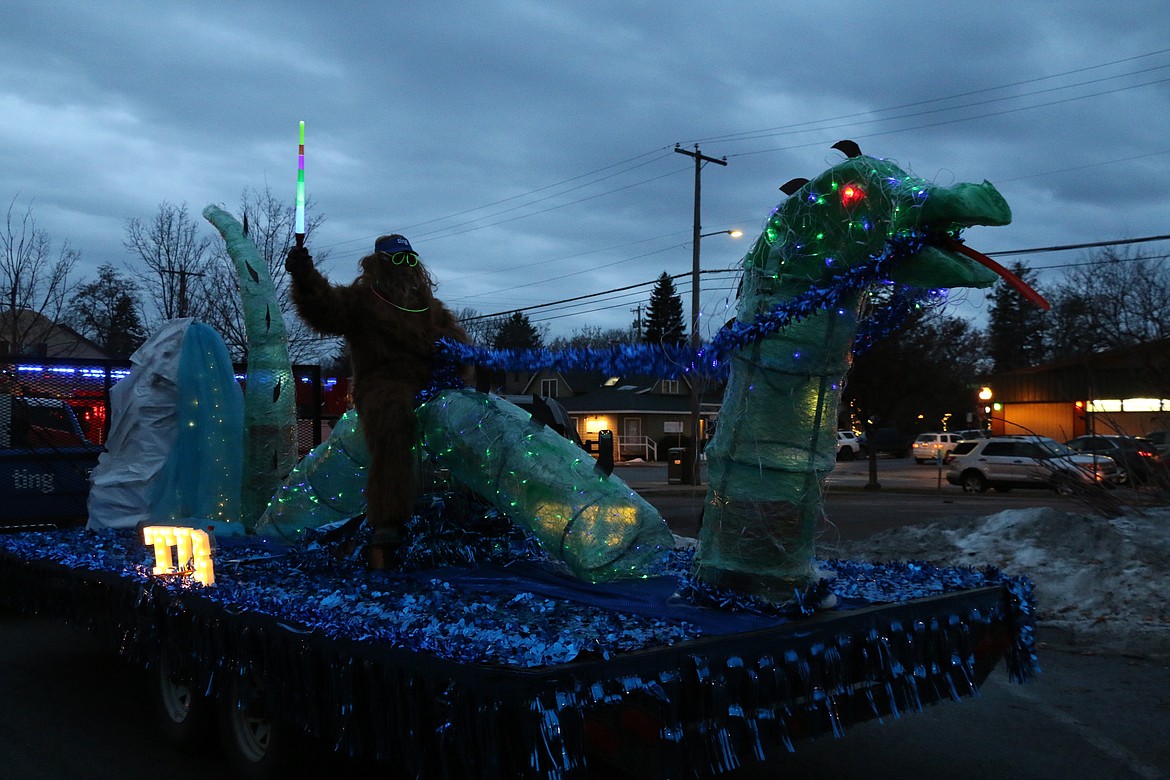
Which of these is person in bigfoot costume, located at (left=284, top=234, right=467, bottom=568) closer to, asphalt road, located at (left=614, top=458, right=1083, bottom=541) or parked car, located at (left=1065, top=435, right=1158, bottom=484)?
parked car, located at (left=1065, top=435, right=1158, bottom=484)

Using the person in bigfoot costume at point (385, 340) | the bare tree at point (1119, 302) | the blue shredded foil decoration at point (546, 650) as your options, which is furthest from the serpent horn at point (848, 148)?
the bare tree at point (1119, 302)

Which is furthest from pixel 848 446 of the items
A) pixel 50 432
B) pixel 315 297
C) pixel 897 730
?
pixel 315 297

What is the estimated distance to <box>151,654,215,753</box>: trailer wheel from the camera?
4145 mm

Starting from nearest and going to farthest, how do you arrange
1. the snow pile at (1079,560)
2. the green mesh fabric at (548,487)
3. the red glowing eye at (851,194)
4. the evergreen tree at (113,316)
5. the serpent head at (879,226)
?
1. the serpent head at (879,226)
2. the red glowing eye at (851,194)
3. the green mesh fabric at (548,487)
4. the snow pile at (1079,560)
5. the evergreen tree at (113,316)

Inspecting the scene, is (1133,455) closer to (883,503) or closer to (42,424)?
(42,424)

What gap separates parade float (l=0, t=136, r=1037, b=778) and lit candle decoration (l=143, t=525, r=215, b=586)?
17mm

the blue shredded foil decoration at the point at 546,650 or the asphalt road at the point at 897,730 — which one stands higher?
the blue shredded foil decoration at the point at 546,650

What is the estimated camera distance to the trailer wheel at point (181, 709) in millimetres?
4145

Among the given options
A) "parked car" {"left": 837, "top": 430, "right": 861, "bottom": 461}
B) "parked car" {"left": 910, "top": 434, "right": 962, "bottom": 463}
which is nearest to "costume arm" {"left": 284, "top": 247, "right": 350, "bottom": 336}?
"parked car" {"left": 910, "top": 434, "right": 962, "bottom": 463}

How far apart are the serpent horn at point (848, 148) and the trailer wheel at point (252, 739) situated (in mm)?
2972

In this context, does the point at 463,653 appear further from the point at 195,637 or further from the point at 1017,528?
the point at 1017,528

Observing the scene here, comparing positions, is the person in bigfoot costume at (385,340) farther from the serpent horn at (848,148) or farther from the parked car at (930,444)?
the parked car at (930,444)

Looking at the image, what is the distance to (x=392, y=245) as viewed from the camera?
5.06 metres

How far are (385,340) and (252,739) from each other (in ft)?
6.43
